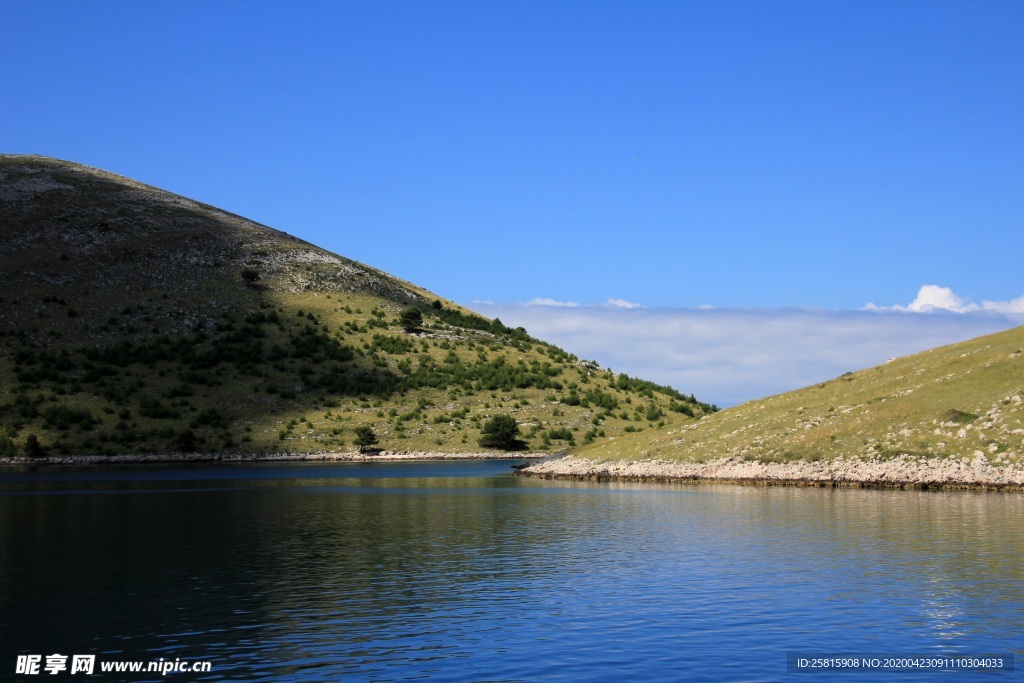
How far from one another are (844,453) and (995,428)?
9.71 metres

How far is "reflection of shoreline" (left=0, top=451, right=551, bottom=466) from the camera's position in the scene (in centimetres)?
10900

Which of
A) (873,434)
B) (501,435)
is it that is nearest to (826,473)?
(873,434)

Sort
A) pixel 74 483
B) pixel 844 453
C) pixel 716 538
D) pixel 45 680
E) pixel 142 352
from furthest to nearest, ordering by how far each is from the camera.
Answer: pixel 142 352 < pixel 74 483 < pixel 844 453 < pixel 716 538 < pixel 45 680

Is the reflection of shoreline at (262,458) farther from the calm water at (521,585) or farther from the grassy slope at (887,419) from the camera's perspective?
the calm water at (521,585)

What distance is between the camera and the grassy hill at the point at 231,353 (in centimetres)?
11950

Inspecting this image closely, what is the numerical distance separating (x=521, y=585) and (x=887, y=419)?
148ft

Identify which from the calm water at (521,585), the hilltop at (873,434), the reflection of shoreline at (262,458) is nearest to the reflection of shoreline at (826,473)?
the hilltop at (873,434)

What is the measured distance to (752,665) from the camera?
23.7m

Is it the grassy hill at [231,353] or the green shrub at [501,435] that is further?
the green shrub at [501,435]

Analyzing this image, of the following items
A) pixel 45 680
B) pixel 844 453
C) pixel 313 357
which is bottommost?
pixel 45 680

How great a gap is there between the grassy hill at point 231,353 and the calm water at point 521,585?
5808 centimetres

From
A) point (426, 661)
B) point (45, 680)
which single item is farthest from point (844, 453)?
point (45, 680)

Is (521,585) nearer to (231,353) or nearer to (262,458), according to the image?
(262,458)

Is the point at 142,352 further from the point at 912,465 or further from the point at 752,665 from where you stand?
the point at 752,665
